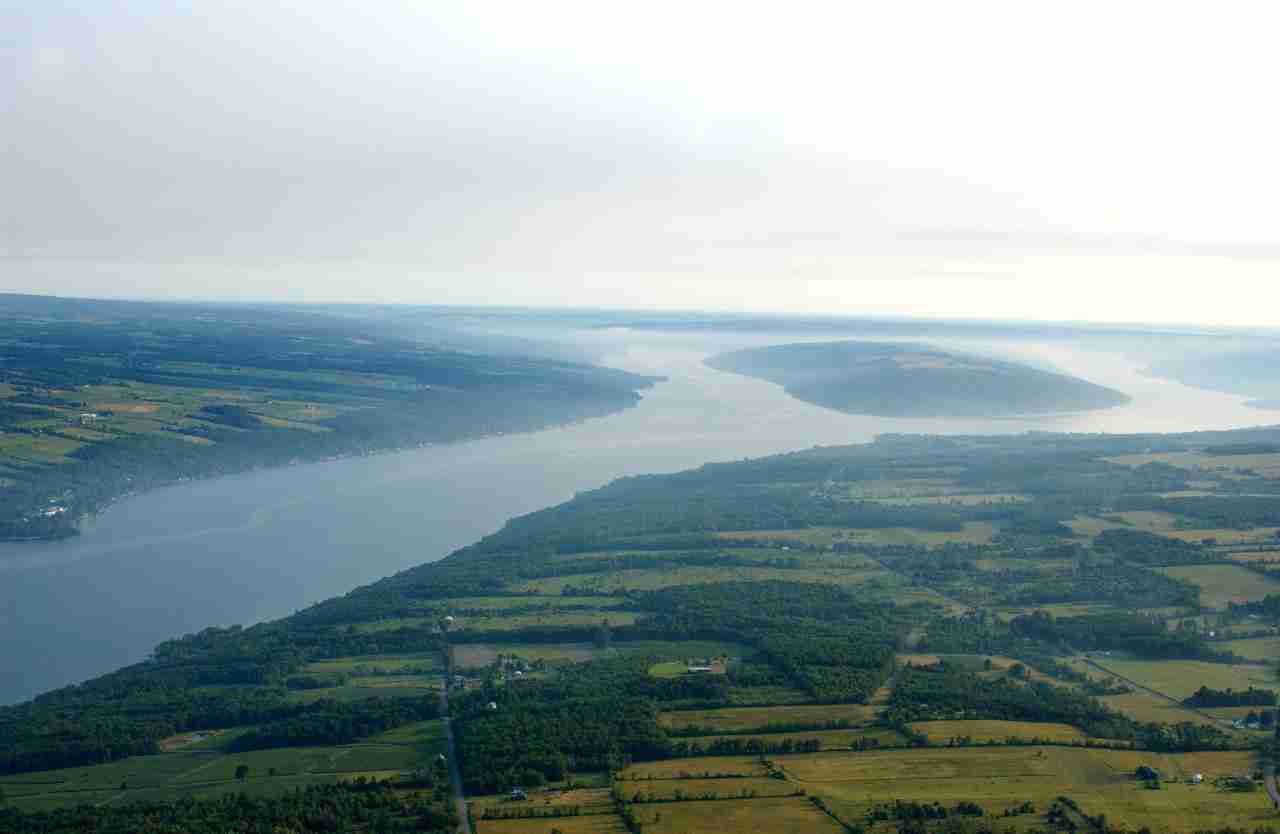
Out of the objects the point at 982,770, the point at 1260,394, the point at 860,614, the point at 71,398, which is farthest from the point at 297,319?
the point at 982,770

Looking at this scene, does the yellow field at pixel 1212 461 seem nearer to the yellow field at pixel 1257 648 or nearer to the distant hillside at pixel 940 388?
the yellow field at pixel 1257 648

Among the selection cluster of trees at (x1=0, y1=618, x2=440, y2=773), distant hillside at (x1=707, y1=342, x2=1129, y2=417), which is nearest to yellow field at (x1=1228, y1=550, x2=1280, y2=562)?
cluster of trees at (x1=0, y1=618, x2=440, y2=773)

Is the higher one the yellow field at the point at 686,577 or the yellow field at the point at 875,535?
the yellow field at the point at 875,535

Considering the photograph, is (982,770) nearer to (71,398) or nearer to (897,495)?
(897,495)

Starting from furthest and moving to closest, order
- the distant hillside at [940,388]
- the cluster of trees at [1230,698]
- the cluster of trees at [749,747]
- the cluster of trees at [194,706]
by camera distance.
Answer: the distant hillside at [940,388]
the cluster of trees at [1230,698]
the cluster of trees at [194,706]
the cluster of trees at [749,747]

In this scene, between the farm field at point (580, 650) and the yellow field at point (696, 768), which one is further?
the farm field at point (580, 650)

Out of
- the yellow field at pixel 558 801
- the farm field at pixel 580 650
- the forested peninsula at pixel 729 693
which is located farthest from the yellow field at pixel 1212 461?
the yellow field at pixel 558 801
